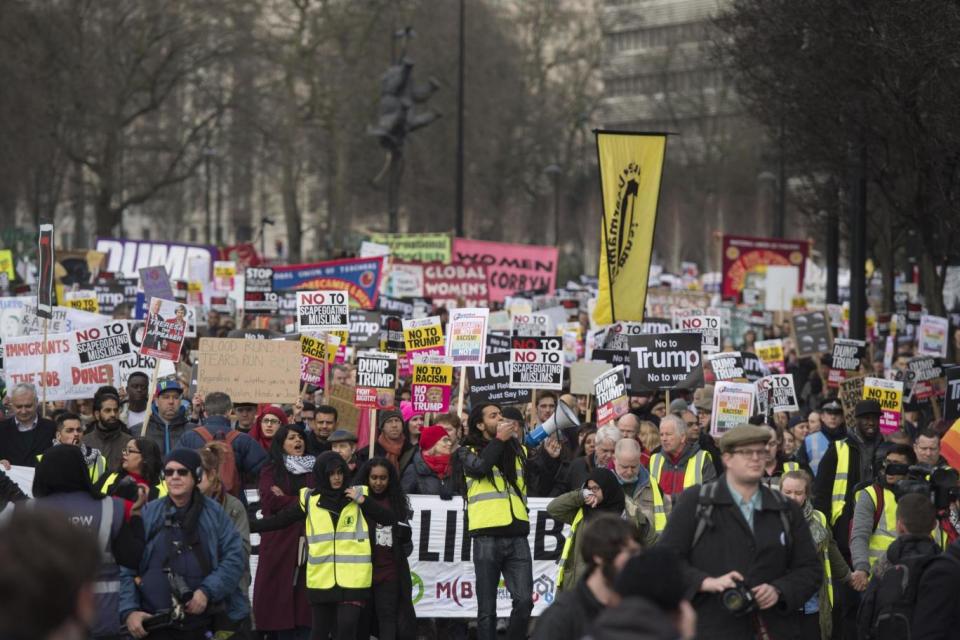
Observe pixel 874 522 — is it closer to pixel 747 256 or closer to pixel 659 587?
pixel 659 587

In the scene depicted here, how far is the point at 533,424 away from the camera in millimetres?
14258

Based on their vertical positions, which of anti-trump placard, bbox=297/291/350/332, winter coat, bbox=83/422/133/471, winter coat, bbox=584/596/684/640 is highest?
anti-trump placard, bbox=297/291/350/332

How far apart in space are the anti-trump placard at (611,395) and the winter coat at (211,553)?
17.3ft

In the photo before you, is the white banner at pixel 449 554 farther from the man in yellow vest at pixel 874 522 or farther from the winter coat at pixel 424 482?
the man in yellow vest at pixel 874 522

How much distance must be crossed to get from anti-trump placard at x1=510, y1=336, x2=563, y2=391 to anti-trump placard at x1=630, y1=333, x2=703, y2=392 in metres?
0.76

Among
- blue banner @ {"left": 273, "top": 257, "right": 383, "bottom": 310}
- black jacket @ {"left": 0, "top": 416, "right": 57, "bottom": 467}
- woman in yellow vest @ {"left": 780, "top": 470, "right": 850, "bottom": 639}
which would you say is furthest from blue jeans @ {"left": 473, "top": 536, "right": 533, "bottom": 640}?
blue banner @ {"left": 273, "top": 257, "right": 383, "bottom": 310}

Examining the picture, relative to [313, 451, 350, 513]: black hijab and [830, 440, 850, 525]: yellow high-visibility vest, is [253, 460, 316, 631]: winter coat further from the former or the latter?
[830, 440, 850, 525]: yellow high-visibility vest

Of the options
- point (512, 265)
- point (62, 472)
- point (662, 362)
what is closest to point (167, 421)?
point (662, 362)

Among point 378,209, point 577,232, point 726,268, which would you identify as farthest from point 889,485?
point 577,232

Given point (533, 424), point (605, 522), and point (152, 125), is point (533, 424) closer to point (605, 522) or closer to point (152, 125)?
point (605, 522)

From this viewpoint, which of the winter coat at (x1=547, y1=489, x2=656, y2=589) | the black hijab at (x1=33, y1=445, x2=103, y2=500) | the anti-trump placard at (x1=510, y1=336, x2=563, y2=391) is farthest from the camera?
the anti-trump placard at (x1=510, y1=336, x2=563, y2=391)

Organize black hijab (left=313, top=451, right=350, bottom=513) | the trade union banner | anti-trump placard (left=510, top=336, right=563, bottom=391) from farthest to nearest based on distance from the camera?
the trade union banner → anti-trump placard (left=510, top=336, right=563, bottom=391) → black hijab (left=313, top=451, right=350, bottom=513)

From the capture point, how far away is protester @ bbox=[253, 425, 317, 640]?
10508 millimetres

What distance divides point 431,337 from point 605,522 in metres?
9.36
